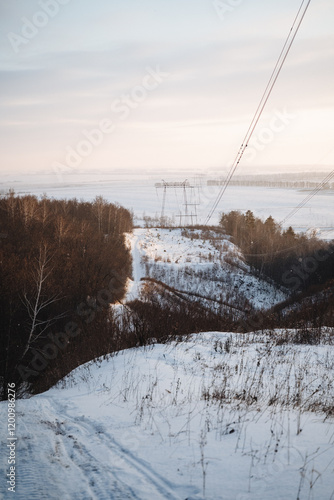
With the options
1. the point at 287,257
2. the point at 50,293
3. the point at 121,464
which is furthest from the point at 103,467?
the point at 287,257

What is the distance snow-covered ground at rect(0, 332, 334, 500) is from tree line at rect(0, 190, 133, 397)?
4.17m

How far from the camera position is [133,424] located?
4.64 meters

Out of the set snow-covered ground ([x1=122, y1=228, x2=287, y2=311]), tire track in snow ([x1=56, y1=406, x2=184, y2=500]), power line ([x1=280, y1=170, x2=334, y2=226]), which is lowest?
snow-covered ground ([x1=122, y1=228, x2=287, y2=311])

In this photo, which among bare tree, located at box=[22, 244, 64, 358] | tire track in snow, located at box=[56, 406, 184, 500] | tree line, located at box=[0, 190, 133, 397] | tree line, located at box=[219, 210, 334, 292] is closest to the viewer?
tire track in snow, located at box=[56, 406, 184, 500]

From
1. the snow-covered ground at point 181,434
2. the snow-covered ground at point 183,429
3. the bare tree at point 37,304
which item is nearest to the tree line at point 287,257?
the bare tree at point 37,304

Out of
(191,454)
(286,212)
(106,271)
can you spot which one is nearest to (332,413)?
(191,454)

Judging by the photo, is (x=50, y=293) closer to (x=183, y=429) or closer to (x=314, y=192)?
(x=183, y=429)

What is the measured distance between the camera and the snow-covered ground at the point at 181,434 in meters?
3.30

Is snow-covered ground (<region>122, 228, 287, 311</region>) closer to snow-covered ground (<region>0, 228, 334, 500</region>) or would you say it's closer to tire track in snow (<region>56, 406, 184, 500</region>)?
snow-covered ground (<region>0, 228, 334, 500</region>)

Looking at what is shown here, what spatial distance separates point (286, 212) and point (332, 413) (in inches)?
4104

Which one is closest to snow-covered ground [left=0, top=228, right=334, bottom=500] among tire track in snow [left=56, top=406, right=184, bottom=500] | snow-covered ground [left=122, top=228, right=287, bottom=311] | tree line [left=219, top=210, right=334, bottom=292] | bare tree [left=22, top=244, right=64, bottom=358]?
tire track in snow [left=56, top=406, right=184, bottom=500]

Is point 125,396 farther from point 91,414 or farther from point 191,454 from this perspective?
point 191,454

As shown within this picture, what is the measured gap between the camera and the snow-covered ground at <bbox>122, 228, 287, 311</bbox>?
A: 116 ft

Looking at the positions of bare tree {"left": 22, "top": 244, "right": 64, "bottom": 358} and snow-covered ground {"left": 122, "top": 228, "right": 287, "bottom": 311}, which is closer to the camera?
bare tree {"left": 22, "top": 244, "right": 64, "bottom": 358}
